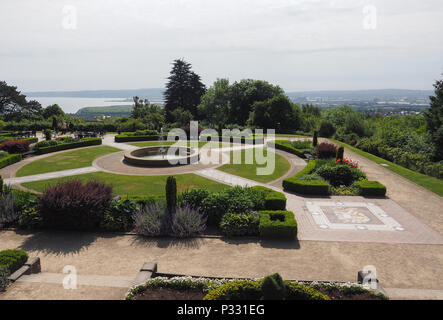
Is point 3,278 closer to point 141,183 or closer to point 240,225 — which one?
point 240,225

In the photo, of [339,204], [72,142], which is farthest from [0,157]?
[339,204]

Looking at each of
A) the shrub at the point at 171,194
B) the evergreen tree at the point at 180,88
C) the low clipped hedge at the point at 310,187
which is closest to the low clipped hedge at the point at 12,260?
the shrub at the point at 171,194

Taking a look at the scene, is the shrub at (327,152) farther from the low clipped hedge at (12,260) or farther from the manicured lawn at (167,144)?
the low clipped hedge at (12,260)

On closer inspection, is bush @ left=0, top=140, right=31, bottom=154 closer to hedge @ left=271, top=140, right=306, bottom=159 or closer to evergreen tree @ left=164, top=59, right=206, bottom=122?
hedge @ left=271, top=140, right=306, bottom=159

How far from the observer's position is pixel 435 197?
50.0ft

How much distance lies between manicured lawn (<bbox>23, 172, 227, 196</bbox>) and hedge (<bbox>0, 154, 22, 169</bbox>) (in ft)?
19.6

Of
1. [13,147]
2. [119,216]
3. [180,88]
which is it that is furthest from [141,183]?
[180,88]

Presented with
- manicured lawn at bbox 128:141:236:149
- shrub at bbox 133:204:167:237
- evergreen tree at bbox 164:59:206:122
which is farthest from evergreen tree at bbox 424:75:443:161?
evergreen tree at bbox 164:59:206:122

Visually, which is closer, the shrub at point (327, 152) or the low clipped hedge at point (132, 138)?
the shrub at point (327, 152)

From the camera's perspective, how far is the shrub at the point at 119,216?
11008 mm

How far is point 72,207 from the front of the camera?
1066cm

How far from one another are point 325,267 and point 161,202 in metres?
6.44

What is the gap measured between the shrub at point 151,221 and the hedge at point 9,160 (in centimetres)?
1570
